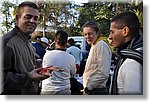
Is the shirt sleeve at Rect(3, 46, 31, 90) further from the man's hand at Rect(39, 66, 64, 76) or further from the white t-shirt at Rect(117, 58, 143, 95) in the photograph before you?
the white t-shirt at Rect(117, 58, 143, 95)

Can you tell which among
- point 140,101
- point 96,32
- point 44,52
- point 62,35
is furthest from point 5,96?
point 140,101

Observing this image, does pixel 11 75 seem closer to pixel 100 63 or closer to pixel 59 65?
pixel 59 65

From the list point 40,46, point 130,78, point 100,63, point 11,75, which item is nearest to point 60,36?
point 40,46

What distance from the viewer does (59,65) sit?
101 inches

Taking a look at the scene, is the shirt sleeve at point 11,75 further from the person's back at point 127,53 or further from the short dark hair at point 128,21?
the short dark hair at point 128,21

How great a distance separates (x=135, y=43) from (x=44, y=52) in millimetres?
760

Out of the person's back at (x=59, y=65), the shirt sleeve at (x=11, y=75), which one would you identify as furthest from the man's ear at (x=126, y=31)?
the shirt sleeve at (x=11, y=75)

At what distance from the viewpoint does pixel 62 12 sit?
2.52 m

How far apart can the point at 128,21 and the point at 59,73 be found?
0.73 metres

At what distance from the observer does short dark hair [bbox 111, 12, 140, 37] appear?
2434 mm

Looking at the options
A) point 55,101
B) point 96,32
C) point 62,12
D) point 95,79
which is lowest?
point 55,101

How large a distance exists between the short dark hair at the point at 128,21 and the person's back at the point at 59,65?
0.45 m

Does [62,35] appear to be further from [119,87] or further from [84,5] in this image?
[119,87]

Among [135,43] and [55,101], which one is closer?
[135,43]
